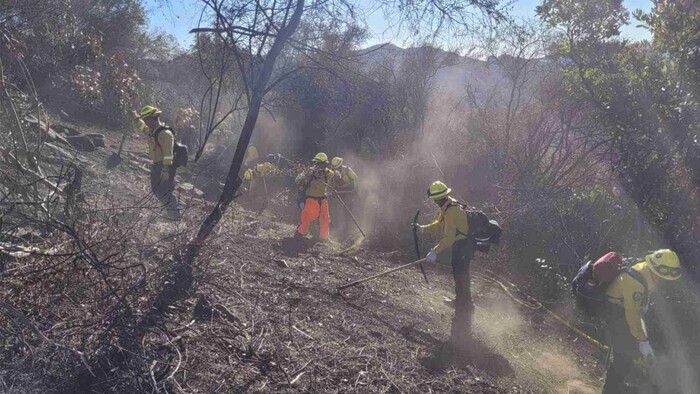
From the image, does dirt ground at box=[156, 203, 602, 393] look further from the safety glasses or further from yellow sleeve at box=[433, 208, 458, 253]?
the safety glasses

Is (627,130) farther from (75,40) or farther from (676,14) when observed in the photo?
(75,40)

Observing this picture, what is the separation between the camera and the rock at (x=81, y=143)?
1119 cm

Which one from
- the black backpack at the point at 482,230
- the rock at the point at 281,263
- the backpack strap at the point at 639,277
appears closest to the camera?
the backpack strap at the point at 639,277

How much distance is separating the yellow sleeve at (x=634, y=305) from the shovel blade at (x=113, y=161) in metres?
9.36

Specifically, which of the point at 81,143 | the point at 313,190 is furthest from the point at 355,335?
the point at 81,143

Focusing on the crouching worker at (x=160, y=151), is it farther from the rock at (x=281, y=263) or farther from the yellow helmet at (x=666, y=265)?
the yellow helmet at (x=666, y=265)

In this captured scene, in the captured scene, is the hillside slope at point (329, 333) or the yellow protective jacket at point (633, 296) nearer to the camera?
the hillside slope at point (329, 333)

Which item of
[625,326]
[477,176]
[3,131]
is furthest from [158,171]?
[477,176]

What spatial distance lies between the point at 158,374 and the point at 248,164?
1375cm

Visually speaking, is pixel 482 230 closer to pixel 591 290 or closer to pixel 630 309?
pixel 591 290

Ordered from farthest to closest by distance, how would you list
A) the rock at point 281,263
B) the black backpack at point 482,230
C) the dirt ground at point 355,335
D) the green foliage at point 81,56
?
the green foliage at point 81,56 → the rock at point 281,263 → the black backpack at point 482,230 → the dirt ground at point 355,335

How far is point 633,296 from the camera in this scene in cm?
463

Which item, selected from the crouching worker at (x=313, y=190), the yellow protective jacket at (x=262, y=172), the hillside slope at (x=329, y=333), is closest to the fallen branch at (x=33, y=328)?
the hillside slope at (x=329, y=333)

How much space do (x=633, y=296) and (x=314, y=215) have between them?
558cm
